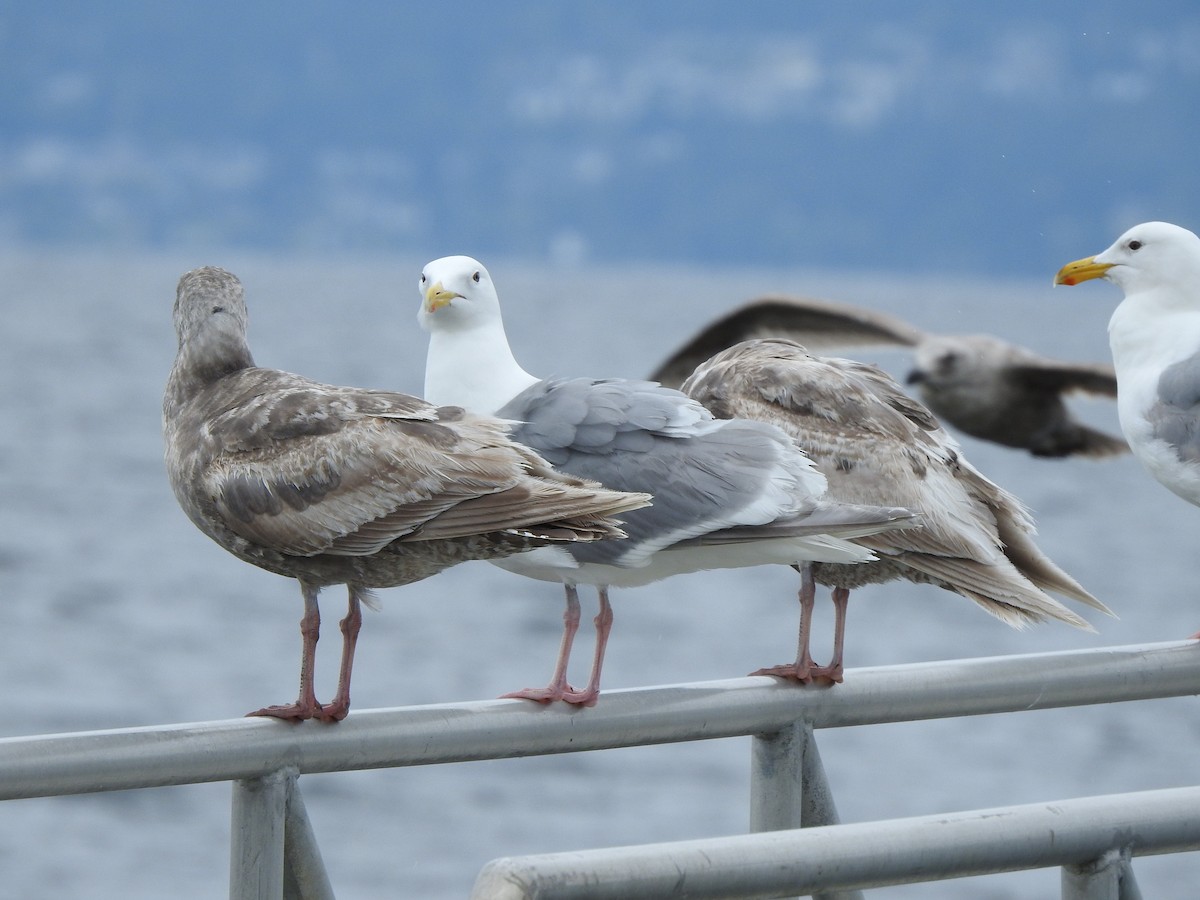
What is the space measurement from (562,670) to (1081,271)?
2448 mm

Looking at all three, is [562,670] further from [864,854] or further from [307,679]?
[864,854]

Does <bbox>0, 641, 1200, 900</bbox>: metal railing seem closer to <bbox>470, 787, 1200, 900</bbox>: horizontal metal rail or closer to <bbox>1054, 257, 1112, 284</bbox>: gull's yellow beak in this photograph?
<bbox>470, 787, 1200, 900</bbox>: horizontal metal rail

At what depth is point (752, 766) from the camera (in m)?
2.93

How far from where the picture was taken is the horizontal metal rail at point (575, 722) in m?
2.33

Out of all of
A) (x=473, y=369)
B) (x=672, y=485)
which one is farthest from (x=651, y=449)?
(x=473, y=369)

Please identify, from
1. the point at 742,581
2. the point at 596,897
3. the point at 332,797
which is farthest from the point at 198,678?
the point at 596,897

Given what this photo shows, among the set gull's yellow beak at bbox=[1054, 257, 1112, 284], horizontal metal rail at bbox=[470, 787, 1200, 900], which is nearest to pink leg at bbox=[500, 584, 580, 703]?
horizontal metal rail at bbox=[470, 787, 1200, 900]

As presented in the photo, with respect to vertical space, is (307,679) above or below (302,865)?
above

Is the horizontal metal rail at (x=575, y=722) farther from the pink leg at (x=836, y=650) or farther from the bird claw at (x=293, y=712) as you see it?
the bird claw at (x=293, y=712)

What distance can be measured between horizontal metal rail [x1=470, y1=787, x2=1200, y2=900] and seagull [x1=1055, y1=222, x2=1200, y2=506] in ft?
10.0

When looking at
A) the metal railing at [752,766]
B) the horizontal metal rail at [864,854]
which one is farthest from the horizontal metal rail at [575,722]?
the horizontal metal rail at [864,854]

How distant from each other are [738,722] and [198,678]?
1700cm

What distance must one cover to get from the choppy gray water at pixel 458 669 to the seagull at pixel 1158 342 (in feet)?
29.3

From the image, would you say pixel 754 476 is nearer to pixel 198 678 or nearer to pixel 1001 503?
pixel 1001 503
